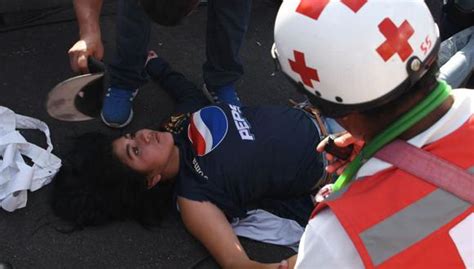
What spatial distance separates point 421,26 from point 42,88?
7.07 ft

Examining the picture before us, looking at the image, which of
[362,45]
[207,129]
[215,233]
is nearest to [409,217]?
[362,45]

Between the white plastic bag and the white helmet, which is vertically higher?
the white helmet

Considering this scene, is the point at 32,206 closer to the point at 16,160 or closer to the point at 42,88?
the point at 16,160

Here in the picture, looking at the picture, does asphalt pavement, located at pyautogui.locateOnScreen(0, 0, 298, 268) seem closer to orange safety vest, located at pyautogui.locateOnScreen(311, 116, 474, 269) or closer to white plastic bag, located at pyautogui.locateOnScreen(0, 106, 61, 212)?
white plastic bag, located at pyautogui.locateOnScreen(0, 106, 61, 212)

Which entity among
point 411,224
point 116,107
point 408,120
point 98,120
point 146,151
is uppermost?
point 408,120

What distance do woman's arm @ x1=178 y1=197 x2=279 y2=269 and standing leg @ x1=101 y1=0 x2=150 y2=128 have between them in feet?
2.25

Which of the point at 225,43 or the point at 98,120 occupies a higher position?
the point at 225,43

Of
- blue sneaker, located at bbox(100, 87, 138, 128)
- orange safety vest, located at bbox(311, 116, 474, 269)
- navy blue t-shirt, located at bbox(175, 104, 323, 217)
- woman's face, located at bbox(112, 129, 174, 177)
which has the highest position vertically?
orange safety vest, located at bbox(311, 116, 474, 269)

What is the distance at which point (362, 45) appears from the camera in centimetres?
122

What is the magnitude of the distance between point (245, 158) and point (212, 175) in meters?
0.15

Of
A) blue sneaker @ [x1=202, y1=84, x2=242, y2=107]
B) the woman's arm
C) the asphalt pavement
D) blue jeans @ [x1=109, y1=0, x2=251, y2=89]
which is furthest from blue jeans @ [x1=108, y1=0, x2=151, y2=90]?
the woman's arm

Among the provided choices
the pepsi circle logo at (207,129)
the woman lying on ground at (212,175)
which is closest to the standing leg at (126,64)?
the woman lying on ground at (212,175)

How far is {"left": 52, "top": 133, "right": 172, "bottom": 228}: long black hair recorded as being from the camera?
229cm

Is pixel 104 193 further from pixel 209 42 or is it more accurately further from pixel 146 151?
pixel 209 42
